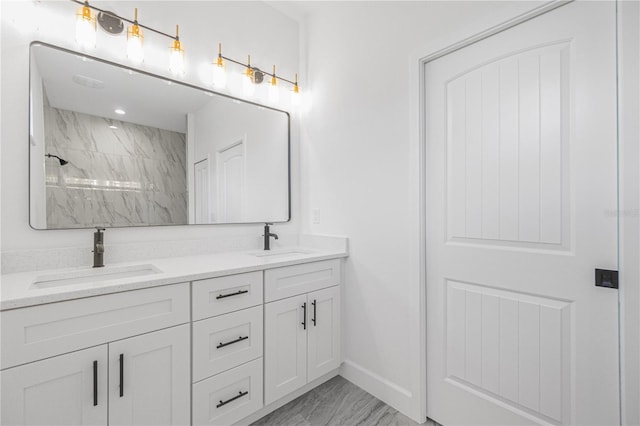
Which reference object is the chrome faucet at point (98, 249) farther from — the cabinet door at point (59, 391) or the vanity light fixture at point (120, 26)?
the vanity light fixture at point (120, 26)

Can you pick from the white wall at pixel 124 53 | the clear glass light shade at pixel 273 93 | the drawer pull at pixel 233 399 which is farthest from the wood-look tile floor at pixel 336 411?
the clear glass light shade at pixel 273 93

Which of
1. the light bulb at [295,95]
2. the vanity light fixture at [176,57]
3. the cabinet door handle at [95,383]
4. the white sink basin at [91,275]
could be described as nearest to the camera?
the cabinet door handle at [95,383]

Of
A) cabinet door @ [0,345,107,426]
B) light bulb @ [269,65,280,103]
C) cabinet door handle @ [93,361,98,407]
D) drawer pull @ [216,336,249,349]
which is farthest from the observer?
light bulb @ [269,65,280,103]

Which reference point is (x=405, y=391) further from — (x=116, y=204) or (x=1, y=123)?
(x=1, y=123)

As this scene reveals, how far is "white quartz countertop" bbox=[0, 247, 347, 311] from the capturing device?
3.47ft

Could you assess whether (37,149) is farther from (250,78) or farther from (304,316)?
(304,316)

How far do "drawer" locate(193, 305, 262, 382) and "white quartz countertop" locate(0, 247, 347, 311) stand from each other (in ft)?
0.76

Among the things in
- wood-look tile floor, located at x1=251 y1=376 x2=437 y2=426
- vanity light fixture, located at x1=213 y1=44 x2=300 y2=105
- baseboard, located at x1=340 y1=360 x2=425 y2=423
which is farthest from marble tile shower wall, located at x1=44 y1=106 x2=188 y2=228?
baseboard, located at x1=340 y1=360 x2=425 y2=423

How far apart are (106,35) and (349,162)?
155cm

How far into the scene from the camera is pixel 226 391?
1.49m

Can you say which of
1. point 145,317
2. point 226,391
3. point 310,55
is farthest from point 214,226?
point 310,55

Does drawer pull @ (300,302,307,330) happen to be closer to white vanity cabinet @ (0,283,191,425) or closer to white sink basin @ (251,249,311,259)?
white sink basin @ (251,249,311,259)

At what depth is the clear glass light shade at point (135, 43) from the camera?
161 centimetres

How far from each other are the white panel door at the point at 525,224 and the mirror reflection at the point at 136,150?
1256 millimetres
